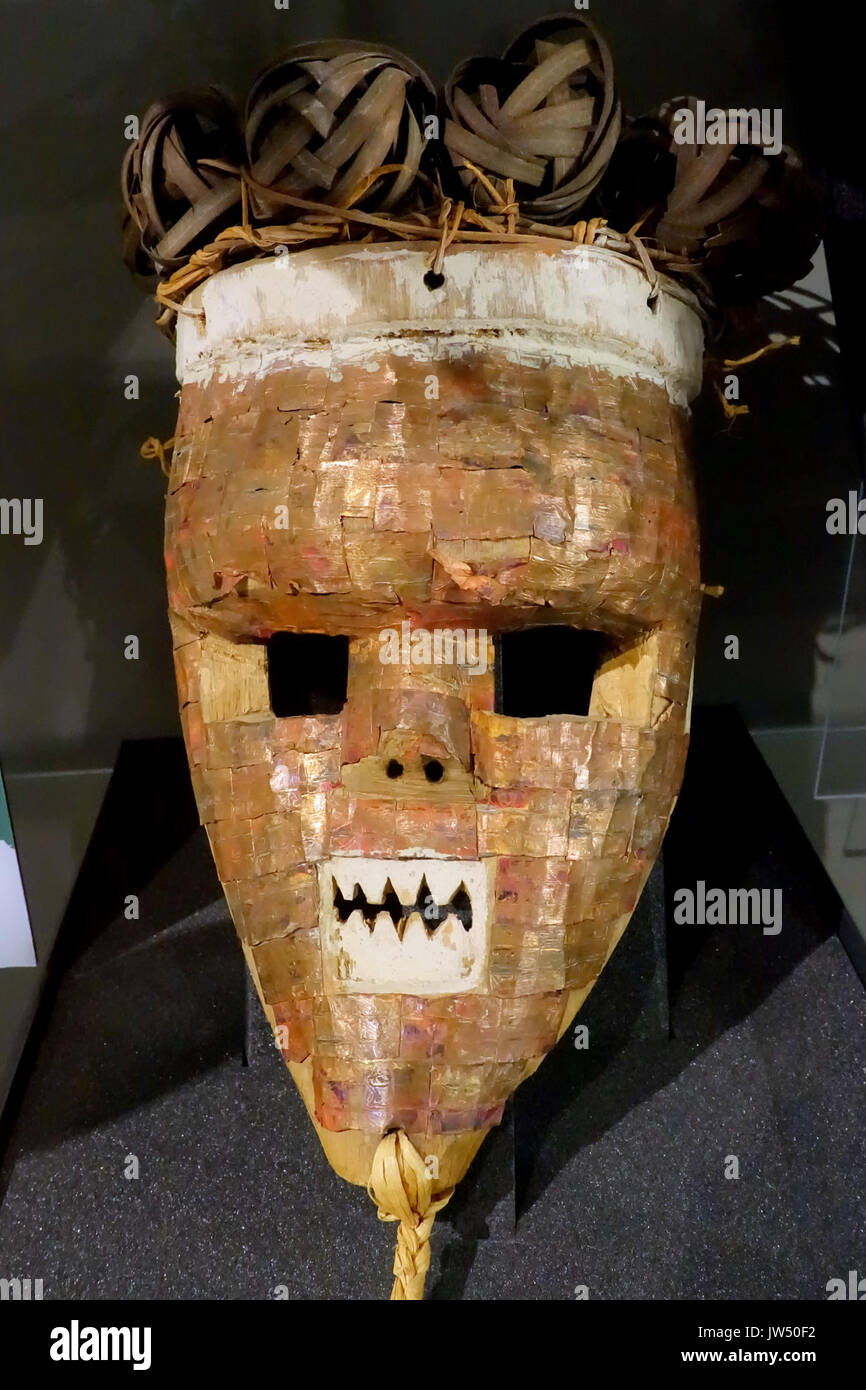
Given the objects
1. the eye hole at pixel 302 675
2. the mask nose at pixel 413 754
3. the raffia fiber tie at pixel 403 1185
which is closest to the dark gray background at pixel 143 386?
the eye hole at pixel 302 675

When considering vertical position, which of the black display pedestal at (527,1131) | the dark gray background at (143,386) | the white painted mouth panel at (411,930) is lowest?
the black display pedestal at (527,1131)

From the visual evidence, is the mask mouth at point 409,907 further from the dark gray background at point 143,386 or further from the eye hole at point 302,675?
the dark gray background at point 143,386

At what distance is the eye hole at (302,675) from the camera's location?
49.0 inches

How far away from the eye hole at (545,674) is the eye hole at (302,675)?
0.22 meters

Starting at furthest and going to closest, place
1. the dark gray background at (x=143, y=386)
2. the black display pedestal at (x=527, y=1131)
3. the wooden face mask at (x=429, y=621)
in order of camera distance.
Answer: the dark gray background at (x=143, y=386) < the black display pedestal at (x=527, y=1131) < the wooden face mask at (x=429, y=621)

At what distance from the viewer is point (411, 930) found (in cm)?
98

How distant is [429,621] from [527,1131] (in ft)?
2.42

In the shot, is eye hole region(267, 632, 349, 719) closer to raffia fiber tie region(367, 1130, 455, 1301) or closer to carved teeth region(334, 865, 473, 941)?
carved teeth region(334, 865, 473, 941)

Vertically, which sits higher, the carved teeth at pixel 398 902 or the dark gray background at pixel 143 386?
the dark gray background at pixel 143 386

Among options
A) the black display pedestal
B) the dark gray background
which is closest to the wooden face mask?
the black display pedestal

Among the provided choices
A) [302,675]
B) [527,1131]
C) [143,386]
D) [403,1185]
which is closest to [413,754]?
[302,675]

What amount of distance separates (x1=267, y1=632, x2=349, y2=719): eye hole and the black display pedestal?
18.3 inches

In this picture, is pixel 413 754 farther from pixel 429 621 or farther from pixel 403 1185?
pixel 403 1185
